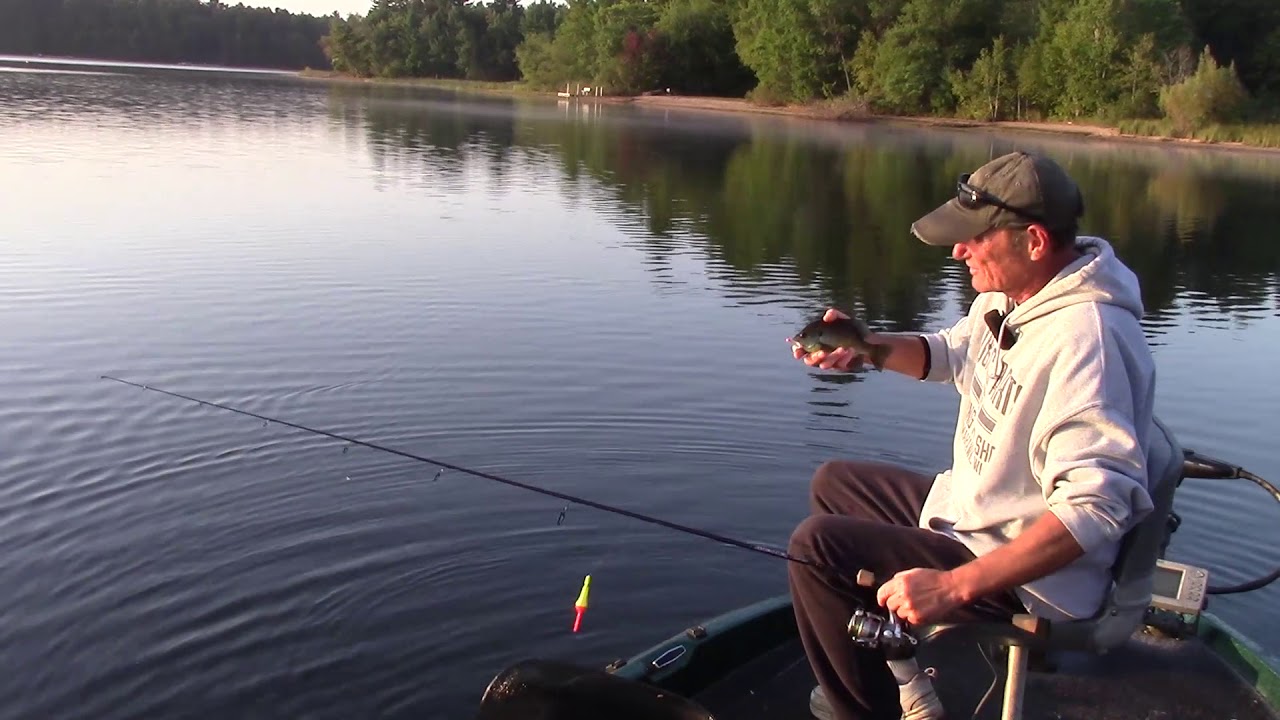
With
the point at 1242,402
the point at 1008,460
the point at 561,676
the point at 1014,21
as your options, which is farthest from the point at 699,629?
the point at 1014,21

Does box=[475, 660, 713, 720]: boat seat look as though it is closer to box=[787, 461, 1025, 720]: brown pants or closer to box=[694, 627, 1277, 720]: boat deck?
box=[787, 461, 1025, 720]: brown pants

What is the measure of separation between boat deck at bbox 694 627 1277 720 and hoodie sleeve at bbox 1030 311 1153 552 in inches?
38.4

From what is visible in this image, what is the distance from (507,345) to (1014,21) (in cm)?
5745

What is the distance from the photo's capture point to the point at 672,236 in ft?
56.6

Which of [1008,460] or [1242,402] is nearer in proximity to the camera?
[1008,460]

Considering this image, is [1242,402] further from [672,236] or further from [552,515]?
[672,236]

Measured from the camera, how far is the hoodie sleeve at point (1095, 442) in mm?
2748

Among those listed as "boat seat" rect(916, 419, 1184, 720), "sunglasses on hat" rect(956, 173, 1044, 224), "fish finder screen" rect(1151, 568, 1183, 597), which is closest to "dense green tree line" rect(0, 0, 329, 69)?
"fish finder screen" rect(1151, 568, 1183, 597)

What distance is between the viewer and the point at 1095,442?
109 inches

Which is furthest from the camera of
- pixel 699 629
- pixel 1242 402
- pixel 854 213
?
pixel 854 213

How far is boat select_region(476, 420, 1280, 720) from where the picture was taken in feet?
10.0

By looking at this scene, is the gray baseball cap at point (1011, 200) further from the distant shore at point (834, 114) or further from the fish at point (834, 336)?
the distant shore at point (834, 114)

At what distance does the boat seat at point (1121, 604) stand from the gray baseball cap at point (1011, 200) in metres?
0.63

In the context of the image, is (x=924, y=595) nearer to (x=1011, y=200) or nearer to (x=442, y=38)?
(x=1011, y=200)
